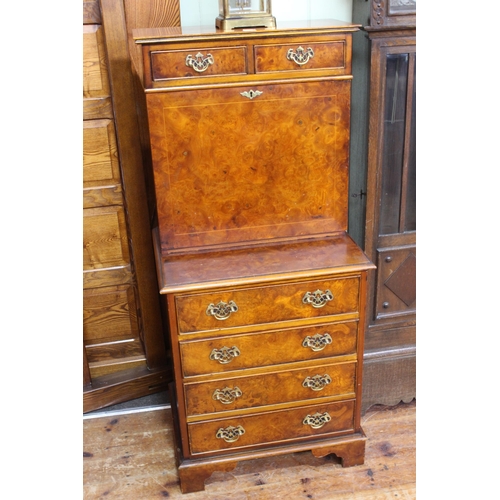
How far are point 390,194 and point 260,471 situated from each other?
1209 millimetres

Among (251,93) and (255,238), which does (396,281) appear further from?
(251,93)

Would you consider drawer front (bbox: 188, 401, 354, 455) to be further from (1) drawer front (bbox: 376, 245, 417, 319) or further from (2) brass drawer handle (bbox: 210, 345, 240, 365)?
(1) drawer front (bbox: 376, 245, 417, 319)

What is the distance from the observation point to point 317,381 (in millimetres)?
2082

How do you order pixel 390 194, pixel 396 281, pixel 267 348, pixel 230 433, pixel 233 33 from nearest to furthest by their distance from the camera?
pixel 233 33 < pixel 267 348 < pixel 230 433 < pixel 390 194 < pixel 396 281

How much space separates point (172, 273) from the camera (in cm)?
193

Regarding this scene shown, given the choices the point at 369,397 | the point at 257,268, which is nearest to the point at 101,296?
the point at 257,268

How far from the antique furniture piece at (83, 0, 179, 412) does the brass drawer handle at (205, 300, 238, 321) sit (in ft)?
2.21

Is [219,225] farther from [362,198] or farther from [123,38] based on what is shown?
[123,38]

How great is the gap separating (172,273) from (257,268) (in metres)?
0.29

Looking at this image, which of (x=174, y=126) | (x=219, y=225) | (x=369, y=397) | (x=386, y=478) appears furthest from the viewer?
(x=369, y=397)

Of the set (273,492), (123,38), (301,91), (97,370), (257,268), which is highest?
(123,38)

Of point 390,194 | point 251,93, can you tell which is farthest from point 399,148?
point 251,93

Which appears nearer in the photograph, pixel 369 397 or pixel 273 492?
pixel 273 492

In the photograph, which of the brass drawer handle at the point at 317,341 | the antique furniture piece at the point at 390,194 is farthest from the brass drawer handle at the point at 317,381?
the antique furniture piece at the point at 390,194
